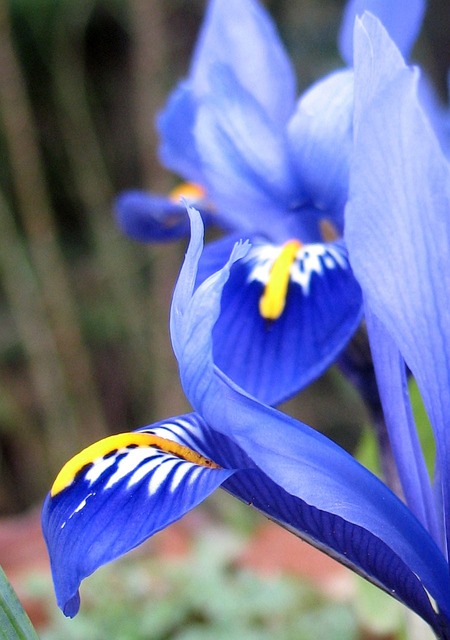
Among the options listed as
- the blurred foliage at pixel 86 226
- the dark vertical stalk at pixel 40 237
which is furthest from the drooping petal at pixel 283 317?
the dark vertical stalk at pixel 40 237

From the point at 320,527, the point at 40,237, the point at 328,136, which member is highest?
the point at 328,136

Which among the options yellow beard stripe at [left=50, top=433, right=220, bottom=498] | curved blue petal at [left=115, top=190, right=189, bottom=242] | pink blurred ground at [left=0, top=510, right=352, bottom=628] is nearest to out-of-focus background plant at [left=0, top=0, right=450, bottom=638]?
pink blurred ground at [left=0, top=510, right=352, bottom=628]

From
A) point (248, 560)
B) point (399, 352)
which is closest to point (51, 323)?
point (248, 560)

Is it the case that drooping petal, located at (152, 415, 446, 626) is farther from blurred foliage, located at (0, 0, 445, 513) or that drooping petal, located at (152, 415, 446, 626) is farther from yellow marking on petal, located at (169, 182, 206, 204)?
blurred foliage, located at (0, 0, 445, 513)

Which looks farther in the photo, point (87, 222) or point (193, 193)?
point (87, 222)

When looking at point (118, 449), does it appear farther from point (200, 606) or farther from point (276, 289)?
point (200, 606)

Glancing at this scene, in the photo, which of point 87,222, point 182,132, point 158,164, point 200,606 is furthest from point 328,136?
point 87,222
